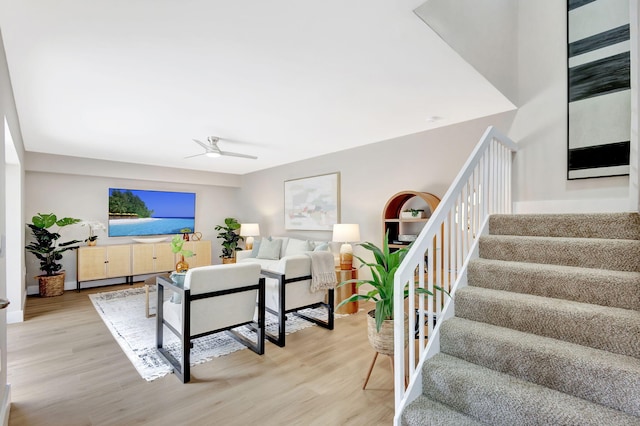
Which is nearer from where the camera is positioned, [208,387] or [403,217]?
[208,387]

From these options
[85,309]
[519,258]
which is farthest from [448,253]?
[85,309]

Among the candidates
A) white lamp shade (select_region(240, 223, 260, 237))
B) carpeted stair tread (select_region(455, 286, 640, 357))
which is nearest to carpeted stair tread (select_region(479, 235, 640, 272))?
carpeted stair tread (select_region(455, 286, 640, 357))

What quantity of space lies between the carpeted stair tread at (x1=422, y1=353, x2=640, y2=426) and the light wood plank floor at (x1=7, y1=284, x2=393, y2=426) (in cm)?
51

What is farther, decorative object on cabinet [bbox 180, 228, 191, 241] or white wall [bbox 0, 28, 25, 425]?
decorative object on cabinet [bbox 180, 228, 191, 241]

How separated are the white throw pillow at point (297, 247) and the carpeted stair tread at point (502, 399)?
130 inches

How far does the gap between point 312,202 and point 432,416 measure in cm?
418

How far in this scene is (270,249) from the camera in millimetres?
5496

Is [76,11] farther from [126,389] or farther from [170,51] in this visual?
[126,389]

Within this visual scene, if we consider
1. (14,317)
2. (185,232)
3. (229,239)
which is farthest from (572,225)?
(185,232)

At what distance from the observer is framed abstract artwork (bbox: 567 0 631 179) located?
106 inches

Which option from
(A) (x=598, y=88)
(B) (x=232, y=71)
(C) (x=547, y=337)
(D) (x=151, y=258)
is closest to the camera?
(C) (x=547, y=337)

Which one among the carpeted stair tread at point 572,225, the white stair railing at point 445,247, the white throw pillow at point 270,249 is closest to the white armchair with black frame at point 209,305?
the white stair railing at point 445,247

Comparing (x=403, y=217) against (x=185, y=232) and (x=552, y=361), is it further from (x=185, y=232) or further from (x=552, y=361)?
(x=185, y=232)

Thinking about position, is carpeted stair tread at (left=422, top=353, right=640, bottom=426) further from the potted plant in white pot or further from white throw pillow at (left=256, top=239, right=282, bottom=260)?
the potted plant in white pot
